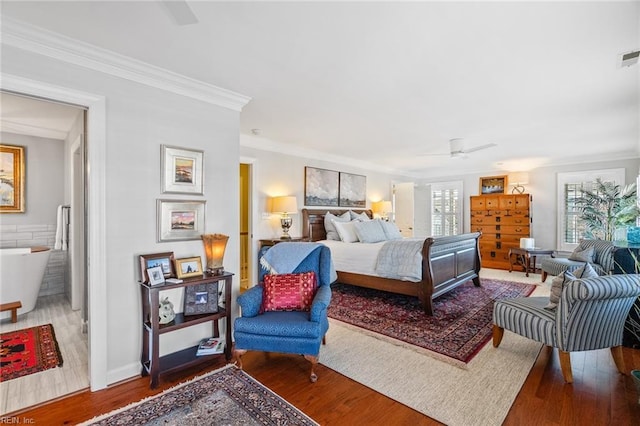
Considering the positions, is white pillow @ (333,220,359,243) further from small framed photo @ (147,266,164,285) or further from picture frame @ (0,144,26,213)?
picture frame @ (0,144,26,213)

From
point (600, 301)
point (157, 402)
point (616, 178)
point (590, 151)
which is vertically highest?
point (590, 151)

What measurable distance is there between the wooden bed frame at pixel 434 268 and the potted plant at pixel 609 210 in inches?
91.7

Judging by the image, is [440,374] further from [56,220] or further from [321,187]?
[56,220]

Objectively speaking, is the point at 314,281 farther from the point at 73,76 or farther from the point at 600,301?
the point at 73,76

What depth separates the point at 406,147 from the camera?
17.3ft

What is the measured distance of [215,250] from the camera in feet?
8.63

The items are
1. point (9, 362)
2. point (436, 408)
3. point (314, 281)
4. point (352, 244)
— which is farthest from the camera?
point (352, 244)

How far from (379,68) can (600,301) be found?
7.93ft

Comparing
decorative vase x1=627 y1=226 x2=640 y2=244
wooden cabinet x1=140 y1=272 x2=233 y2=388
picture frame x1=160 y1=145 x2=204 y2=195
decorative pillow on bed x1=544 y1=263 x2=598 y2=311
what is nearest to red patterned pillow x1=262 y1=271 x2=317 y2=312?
wooden cabinet x1=140 y1=272 x2=233 y2=388

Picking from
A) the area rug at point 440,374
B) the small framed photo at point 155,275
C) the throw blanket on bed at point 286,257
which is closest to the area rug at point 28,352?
the small framed photo at point 155,275

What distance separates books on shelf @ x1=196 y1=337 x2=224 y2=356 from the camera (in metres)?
2.53

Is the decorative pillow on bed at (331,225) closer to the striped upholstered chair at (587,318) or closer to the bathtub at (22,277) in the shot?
the striped upholstered chair at (587,318)

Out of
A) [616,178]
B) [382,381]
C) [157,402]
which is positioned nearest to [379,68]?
[382,381]

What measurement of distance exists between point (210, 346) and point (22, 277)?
2.85m
